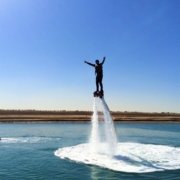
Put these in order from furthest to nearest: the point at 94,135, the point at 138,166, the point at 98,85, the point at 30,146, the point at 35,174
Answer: the point at 30,146, the point at 94,135, the point at 98,85, the point at 138,166, the point at 35,174

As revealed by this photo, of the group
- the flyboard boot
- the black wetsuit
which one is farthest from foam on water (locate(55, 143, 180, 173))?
the black wetsuit

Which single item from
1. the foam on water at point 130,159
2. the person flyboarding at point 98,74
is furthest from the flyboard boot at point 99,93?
the foam on water at point 130,159

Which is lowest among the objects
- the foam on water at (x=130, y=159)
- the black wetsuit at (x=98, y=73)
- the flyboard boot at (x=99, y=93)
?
the foam on water at (x=130, y=159)

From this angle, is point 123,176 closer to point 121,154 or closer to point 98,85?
point 121,154

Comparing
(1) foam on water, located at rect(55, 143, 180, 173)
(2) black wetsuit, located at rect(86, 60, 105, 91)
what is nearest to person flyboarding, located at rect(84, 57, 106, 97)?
(2) black wetsuit, located at rect(86, 60, 105, 91)

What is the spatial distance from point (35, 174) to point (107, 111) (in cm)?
765

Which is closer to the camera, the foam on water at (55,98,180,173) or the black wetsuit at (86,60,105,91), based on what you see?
the foam on water at (55,98,180,173)

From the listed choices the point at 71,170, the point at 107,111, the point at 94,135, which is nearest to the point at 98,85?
the point at 107,111

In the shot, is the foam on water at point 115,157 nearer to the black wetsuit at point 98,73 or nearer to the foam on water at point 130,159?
the foam on water at point 130,159

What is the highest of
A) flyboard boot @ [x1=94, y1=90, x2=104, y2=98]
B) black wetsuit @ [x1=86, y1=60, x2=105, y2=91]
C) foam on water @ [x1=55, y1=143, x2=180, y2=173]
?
black wetsuit @ [x1=86, y1=60, x2=105, y2=91]

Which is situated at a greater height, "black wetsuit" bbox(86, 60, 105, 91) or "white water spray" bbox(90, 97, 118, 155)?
"black wetsuit" bbox(86, 60, 105, 91)

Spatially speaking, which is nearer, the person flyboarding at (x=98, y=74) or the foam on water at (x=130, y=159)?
the foam on water at (x=130, y=159)

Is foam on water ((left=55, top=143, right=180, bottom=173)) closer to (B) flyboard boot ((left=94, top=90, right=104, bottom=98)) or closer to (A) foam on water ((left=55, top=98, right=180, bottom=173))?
(A) foam on water ((left=55, top=98, right=180, bottom=173))

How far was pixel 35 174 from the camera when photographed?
1608 cm
